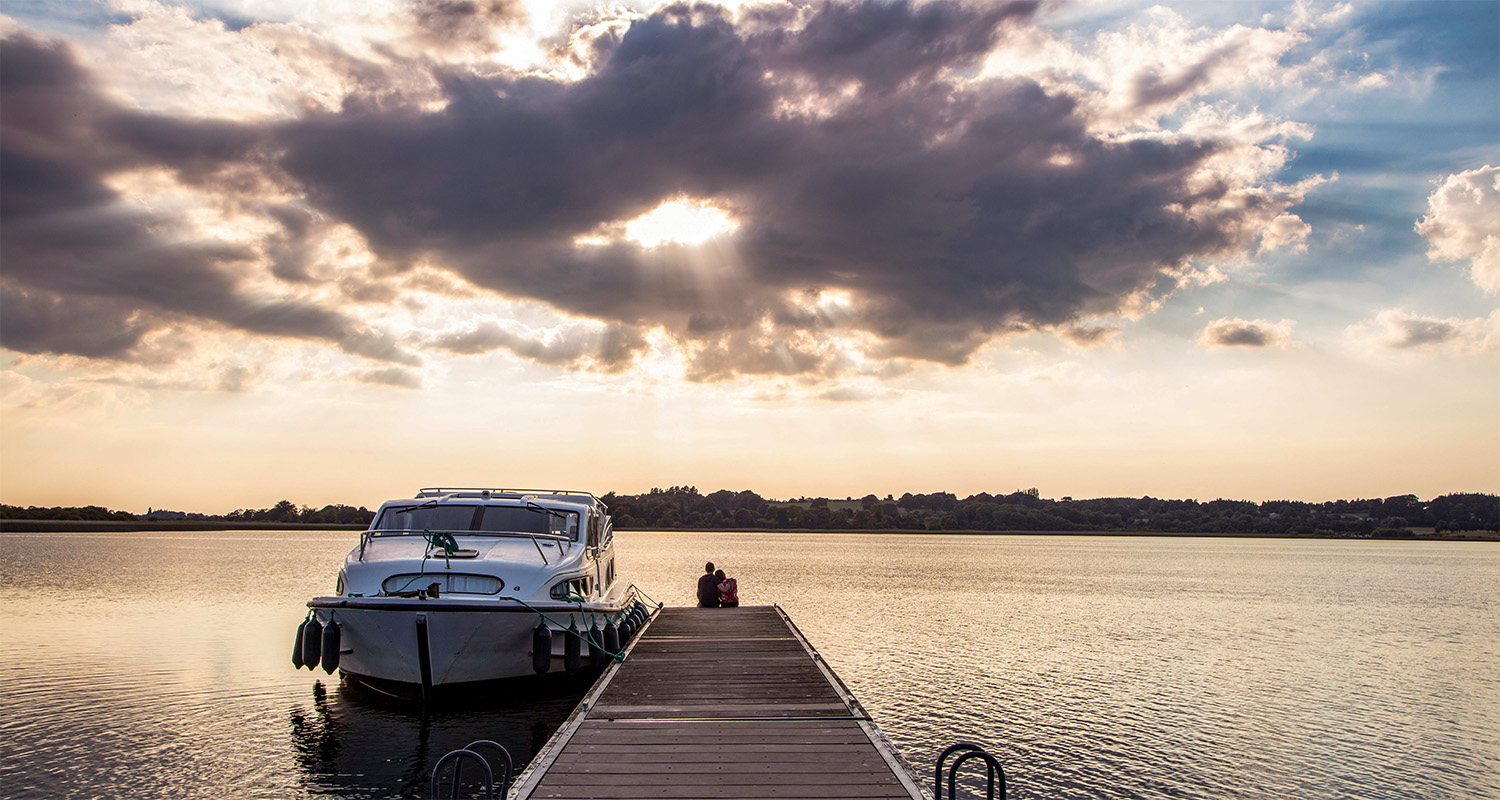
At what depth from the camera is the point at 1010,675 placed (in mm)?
25547

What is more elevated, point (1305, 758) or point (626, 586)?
point (626, 586)

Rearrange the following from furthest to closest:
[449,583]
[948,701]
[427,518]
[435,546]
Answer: [948,701] → [427,518] → [435,546] → [449,583]

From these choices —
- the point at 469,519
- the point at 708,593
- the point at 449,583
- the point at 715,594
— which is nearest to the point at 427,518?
the point at 469,519

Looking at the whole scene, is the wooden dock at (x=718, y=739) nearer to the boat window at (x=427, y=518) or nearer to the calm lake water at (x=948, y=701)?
the calm lake water at (x=948, y=701)

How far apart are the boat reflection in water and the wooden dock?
2.26 metres

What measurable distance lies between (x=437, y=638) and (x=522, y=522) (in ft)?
13.7

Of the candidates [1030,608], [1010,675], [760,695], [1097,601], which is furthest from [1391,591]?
[760,695]

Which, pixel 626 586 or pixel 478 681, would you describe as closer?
pixel 478 681

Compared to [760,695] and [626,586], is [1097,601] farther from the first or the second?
[760,695]

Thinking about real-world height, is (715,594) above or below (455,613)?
below

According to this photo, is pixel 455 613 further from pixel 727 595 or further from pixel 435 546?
pixel 727 595

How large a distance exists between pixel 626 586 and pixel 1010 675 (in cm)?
1111

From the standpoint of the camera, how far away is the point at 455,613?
16.8 m

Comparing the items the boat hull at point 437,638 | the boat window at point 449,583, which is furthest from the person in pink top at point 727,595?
the boat window at point 449,583
